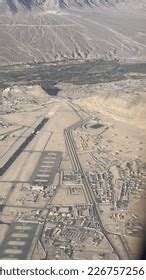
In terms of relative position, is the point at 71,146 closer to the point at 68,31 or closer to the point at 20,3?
the point at 68,31

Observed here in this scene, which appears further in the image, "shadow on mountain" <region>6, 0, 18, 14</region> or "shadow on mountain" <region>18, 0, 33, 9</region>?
"shadow on mountain" <region>18, 0, 33, 9</region>

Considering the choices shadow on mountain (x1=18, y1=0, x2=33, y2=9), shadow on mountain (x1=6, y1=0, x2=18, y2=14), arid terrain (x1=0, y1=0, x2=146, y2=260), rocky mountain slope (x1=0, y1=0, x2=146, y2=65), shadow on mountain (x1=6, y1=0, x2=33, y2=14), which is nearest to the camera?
arid terrain (x1=0, y1=0, x2=146, y2=260)

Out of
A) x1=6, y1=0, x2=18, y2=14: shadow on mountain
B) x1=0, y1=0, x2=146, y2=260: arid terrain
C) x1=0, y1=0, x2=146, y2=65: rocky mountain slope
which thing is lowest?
x1=0, y1=0, x2=146, y2=260: arid terrain

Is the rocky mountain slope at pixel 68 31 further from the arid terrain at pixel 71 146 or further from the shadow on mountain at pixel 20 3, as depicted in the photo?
the arid terrain at pixel 71 146

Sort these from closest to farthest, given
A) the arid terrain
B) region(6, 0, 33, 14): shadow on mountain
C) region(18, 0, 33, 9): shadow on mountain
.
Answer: the arid terrain < region(6, 0, 33, 14): shadow on mountain < region(18, 0, 33, 9): shadow on mountain

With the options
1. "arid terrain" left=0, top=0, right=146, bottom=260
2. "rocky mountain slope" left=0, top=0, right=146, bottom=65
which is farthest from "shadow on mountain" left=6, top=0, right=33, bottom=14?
"arid terrain" left=0, top=0, right=146, bottom=260

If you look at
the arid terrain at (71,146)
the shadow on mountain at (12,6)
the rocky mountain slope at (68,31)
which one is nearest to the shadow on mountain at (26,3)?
the rocky mountain slope at (68,31)

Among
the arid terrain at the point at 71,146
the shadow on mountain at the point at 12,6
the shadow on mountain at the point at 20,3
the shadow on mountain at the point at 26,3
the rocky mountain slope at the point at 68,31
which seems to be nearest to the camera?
the arid terrain at the point at 71,146

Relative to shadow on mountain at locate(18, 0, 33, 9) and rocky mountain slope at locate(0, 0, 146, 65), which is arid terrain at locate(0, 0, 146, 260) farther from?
shadow on mountain at locate(18, 0, 33, 9)

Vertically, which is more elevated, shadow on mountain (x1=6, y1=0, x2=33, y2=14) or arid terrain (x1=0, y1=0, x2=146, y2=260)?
shadow on mountain (x1=6, y1=0, x2=33, y2=14)

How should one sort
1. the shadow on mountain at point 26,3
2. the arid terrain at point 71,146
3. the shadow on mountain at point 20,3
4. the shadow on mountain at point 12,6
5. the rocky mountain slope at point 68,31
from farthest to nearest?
the shadow on mountain at point 26,3 → the shadow on mountain at point 20,3 → the shadow on mountain at point 12,6 → the rocky mountain slope at point 68,31 → the arid terrain at point 71,146
